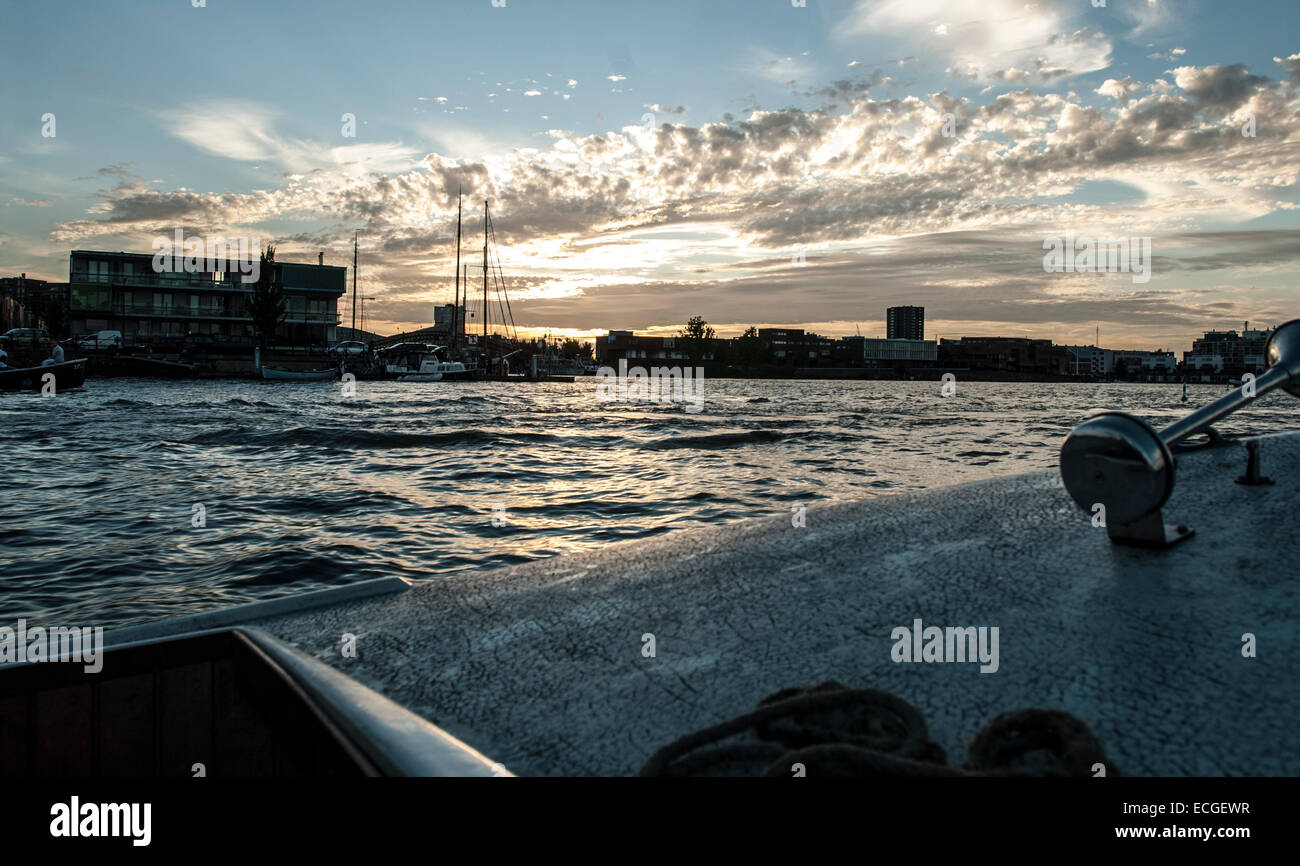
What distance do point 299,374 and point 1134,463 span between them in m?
71.3

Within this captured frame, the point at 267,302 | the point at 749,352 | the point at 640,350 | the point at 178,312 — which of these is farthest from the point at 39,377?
the point at 640,350

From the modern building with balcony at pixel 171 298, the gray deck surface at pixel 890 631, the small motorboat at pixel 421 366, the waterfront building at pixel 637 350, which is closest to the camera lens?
the gray deck surface at pixel 890 631

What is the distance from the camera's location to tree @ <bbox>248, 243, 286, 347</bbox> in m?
72.4

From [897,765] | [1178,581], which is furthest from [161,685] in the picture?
[1178,581]

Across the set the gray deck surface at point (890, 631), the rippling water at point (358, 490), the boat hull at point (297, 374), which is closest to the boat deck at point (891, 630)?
the gray deck surface at point (890, 631)

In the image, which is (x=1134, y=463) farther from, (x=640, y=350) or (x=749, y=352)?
(x=640, y=350)

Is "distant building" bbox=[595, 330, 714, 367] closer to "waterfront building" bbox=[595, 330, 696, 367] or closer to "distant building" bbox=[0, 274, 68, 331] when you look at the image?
"waterfront building" bbox=[595, 330, 696, 367]

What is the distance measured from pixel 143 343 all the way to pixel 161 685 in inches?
3372

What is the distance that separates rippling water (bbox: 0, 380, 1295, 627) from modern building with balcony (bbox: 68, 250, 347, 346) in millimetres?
58581

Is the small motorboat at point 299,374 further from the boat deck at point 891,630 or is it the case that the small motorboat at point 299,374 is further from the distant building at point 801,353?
the distant building at point 801,353

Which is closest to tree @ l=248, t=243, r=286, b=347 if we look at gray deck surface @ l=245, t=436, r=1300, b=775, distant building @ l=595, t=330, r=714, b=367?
gray deck surface @ l=245, t=436, r=1300, b=775

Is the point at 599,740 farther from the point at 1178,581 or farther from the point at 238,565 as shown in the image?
the point at 238,565

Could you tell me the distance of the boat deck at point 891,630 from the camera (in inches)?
66.6

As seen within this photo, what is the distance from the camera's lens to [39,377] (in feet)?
124
